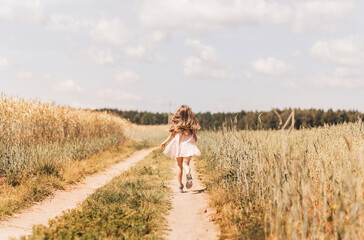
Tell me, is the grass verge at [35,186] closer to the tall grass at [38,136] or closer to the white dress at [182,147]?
the tall grass at [38,136]

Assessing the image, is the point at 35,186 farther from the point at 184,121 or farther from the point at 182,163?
the point at 184,121

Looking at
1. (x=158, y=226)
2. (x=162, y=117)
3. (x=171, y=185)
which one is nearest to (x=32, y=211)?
(x=158, y=226)

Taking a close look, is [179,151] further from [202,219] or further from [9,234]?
[9,234]

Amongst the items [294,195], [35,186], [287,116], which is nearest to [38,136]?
[35,186]

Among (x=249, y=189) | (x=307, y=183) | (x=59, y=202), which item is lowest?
(x=59, y=202)

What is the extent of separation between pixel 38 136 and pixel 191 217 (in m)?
8.73

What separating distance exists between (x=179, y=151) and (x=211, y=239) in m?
3.26

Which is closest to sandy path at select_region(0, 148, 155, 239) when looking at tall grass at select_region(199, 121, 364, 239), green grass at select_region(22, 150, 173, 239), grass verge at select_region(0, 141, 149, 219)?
grass verge at select_region(0, 141, 149, 219)

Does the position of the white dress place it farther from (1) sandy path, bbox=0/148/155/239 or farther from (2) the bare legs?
(1) sandy path, bbox=0/148/155/239

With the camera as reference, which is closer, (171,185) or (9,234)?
(9,234)

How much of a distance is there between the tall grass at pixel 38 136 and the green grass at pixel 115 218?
3.19 meters

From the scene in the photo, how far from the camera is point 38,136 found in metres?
12.4

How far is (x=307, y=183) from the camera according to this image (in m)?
4.23

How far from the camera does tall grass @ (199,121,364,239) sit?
3842 millimetres
